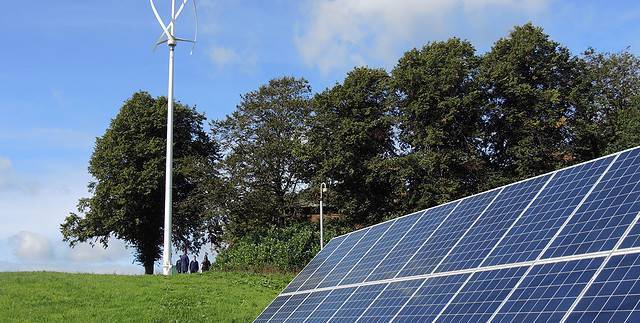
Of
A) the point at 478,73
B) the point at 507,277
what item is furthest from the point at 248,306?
the point at 478,73

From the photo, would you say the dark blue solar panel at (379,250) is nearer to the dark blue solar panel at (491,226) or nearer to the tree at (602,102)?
the dark blue solar panel at (491,226)

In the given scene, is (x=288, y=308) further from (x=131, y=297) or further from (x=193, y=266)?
(x=193, y=266)

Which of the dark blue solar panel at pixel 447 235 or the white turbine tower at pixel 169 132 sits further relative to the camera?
the white turbine tower at pixel 169 132

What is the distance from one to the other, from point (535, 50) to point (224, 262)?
23879mm

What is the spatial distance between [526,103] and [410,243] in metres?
28.9

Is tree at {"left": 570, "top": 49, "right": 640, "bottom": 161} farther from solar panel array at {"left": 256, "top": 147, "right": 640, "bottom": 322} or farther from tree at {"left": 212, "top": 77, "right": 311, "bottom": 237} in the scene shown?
solar panel array at {"left": 256, "top": 147, "right": 640, "bottom": 322}

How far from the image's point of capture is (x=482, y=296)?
33.9 feet

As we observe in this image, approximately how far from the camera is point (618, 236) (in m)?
9.23

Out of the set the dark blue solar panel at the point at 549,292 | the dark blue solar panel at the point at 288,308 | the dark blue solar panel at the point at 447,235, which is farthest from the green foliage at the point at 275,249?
the dark blue solar panel at the point at 549,292

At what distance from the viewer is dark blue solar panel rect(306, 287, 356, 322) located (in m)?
13.7

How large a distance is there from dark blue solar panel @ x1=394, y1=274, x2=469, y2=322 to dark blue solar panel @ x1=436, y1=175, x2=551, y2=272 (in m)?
0.41

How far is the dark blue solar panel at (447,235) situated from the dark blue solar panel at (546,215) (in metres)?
1.75

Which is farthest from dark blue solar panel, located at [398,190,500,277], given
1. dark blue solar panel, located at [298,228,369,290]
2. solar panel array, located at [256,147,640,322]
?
dark blue solar panel, located at [298,228,369,290]

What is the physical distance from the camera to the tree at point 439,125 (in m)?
41.1
